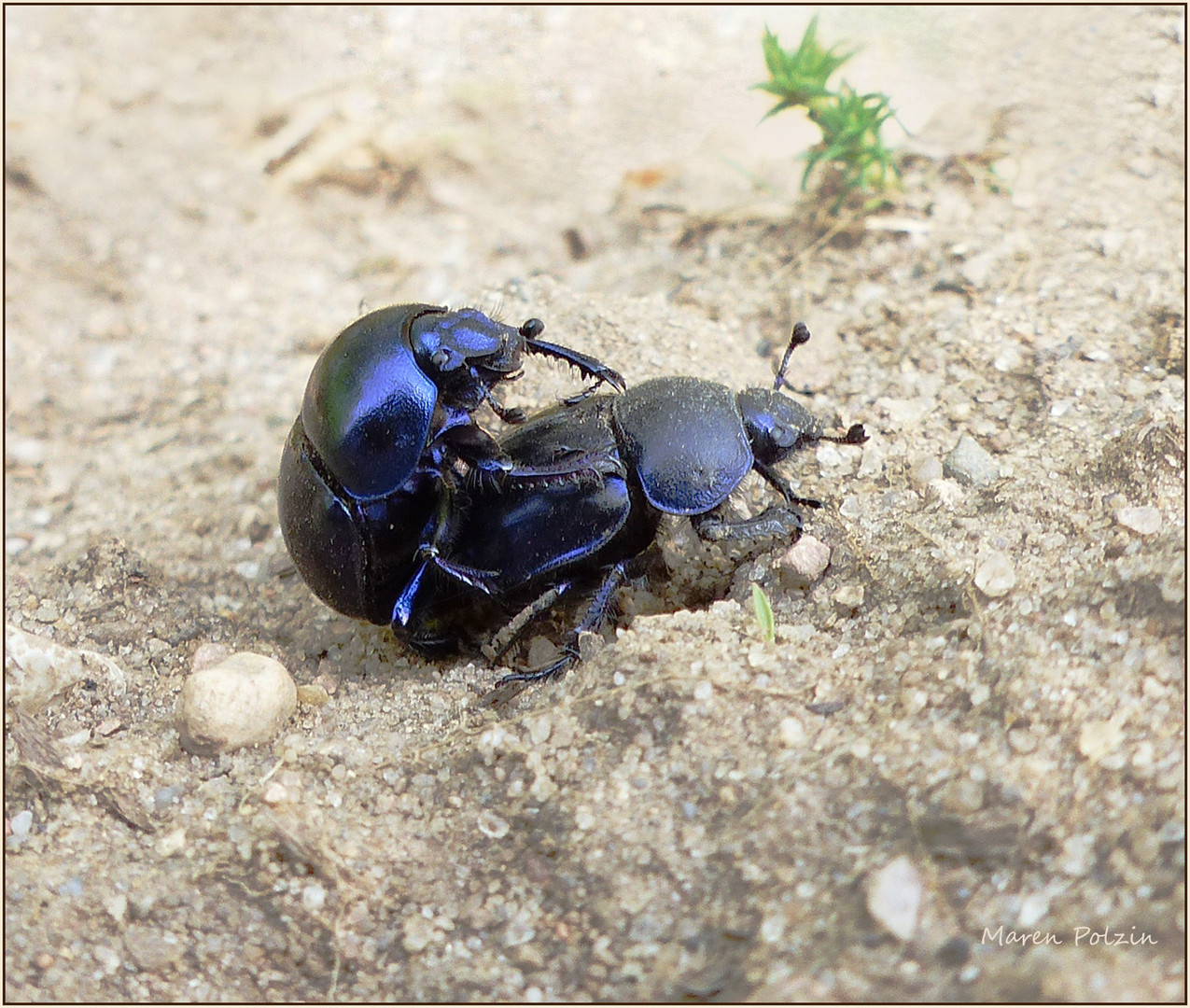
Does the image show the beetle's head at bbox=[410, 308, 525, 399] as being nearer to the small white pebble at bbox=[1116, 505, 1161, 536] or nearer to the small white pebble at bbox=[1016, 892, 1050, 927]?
the small white pebble at bbox=[1116, 505, 1161, 536]

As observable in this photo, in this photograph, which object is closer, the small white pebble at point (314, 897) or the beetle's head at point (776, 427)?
the small white pebble at point (314, 897)

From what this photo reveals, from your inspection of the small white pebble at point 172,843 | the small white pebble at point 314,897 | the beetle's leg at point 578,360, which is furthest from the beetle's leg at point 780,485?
the small white pebble at point 172,843

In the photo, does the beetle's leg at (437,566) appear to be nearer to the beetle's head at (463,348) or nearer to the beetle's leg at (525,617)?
the beetle's leg at (525,617)

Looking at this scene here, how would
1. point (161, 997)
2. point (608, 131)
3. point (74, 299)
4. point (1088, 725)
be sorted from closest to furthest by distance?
1. point (1088, 725)
2. point (161, 997)
3. point (74, 299)
4. point (608, 131)

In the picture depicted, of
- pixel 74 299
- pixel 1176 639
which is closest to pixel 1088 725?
pixel 1176 639

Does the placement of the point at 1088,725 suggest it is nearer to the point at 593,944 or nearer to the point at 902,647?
the point at 902,647

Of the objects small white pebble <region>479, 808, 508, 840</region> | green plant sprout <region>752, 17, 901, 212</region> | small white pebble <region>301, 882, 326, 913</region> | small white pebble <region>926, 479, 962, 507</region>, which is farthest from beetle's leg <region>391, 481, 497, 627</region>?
green plant sprout <region>752, 17, 901, 212</region>
